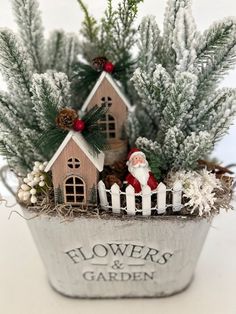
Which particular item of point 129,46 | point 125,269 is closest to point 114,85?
point 129,46

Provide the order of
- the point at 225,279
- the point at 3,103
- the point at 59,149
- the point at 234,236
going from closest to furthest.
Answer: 1. the point at 59,149
2. the point at 3,103
3. the point at 225,279
4. the point at 234,236

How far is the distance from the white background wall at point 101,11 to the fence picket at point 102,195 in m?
0.51

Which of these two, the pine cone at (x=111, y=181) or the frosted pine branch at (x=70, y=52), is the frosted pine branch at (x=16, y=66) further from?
the pine cone at (x=111, y=181)

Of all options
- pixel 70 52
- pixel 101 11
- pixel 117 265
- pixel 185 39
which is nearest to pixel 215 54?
pixel 185 39

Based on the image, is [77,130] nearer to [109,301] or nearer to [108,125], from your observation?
[108,125]

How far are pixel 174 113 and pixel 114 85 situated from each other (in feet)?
0.45

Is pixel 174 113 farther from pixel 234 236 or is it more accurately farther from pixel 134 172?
pixel 234 236

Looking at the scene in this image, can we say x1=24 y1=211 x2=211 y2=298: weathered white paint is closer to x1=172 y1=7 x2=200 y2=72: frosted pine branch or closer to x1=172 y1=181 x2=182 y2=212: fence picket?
x1=172 y1=181 x2=182 y2=212: fence picket

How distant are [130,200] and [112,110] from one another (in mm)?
193

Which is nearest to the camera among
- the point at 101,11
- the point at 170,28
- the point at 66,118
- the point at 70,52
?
the point at 66,118

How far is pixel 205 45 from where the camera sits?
2.48 feet

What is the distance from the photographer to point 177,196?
0.74 m

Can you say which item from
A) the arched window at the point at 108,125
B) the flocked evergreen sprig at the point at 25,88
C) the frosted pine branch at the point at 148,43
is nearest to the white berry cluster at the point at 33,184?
the flocked evergreen sprig at the point at 25,88

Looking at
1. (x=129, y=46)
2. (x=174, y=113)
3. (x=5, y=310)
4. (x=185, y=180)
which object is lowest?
(x=5, y=310)
